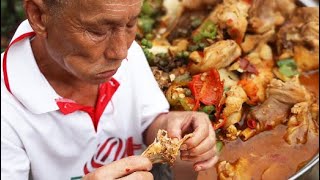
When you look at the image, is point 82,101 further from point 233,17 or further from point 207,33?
point 233,17

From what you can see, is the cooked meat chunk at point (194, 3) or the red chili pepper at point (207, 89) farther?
the cooked meat chunk at point (194, 3)

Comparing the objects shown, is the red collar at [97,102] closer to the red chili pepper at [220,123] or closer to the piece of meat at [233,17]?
the red chili pepper at [220,123]

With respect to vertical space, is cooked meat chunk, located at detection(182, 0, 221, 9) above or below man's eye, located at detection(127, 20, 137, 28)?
below

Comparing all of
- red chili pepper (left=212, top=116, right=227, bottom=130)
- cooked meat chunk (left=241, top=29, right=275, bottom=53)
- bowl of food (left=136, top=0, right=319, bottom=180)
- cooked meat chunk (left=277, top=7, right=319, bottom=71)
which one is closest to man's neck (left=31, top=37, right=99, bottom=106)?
bowl of food (left=136, top=0, right=319, bottom=180)

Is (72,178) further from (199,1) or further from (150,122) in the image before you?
(199,1)

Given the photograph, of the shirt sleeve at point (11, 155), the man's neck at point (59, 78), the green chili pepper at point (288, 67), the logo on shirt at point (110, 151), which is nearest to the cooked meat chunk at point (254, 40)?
the green chili pepper at point (288, 67)

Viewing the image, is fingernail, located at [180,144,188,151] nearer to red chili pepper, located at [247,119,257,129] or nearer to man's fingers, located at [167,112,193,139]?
man's fingers, located at [167,112,193,139]
